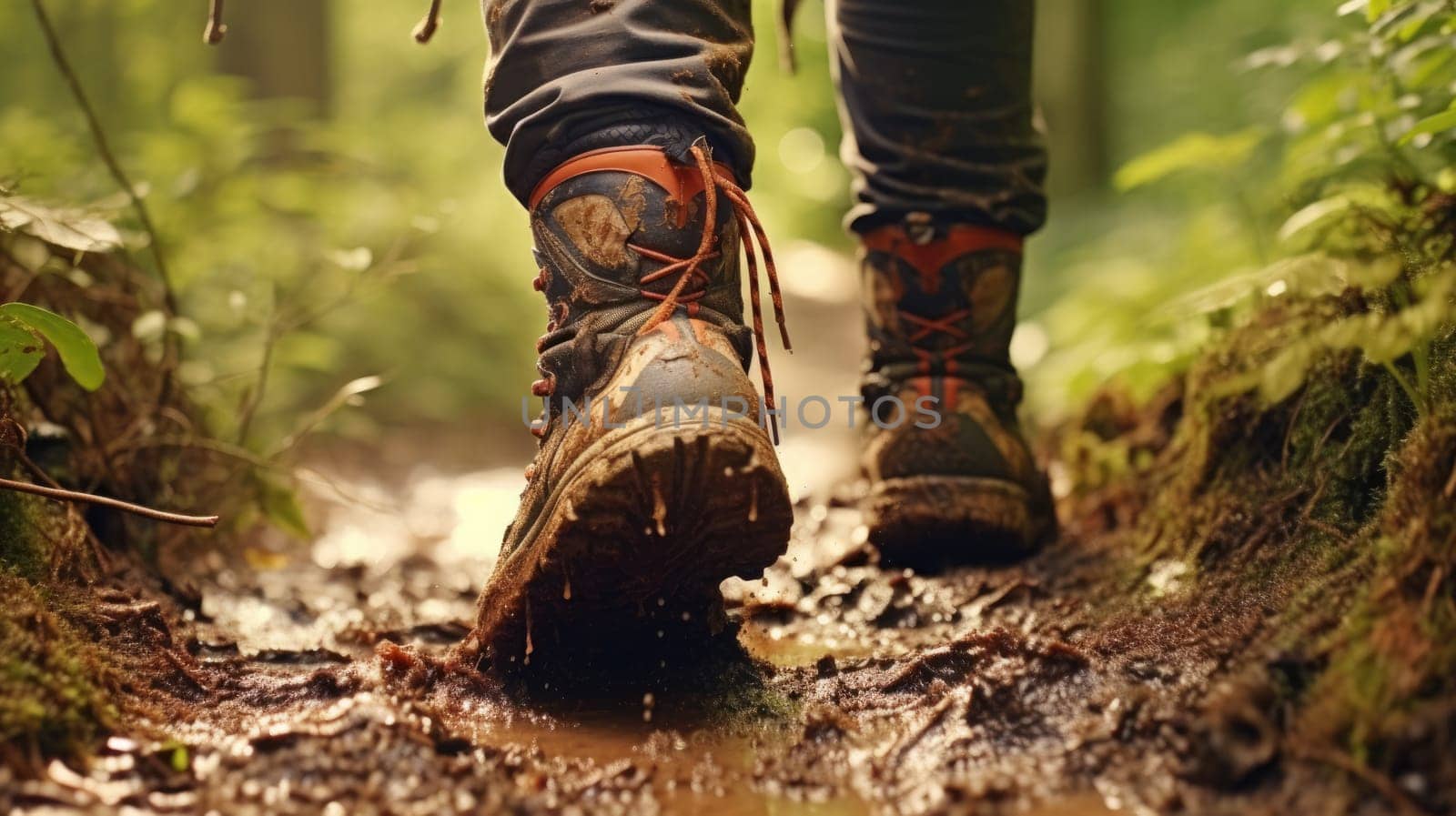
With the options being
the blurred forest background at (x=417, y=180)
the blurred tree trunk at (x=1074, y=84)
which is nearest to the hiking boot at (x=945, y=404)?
the blurred forest background at (x=417, y=180)

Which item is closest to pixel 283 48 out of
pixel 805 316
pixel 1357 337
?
pixel 1357 337

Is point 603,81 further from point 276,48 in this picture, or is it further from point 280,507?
point 276,48

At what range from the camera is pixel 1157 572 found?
212 centimetres

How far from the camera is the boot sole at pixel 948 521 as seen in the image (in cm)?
239

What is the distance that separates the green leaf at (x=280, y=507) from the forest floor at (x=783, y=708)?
0.27 metres

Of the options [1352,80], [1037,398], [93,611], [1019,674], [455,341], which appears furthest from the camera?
[455,341]

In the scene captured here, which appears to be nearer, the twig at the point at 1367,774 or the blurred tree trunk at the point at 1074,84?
the twig at the point at 1367,774

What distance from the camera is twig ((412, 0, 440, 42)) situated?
195 centimetres

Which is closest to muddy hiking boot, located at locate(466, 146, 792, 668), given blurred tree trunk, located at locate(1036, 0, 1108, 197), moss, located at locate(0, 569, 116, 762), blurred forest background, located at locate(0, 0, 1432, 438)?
moss, located at locate(0, 569, 116, 762)

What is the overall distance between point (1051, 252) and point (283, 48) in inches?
236

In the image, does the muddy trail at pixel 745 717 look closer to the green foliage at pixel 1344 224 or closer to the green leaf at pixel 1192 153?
the green foliage at pixel 1344 224

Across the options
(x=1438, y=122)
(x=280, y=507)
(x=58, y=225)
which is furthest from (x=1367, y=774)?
(x=280, y=507)

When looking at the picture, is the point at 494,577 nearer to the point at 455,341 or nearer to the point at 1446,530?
the point at 1446,530

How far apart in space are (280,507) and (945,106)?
1874 millimetres
